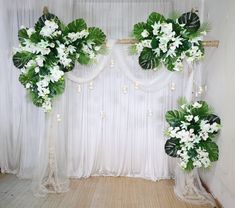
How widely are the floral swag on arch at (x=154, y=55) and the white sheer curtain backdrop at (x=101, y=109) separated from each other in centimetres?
55

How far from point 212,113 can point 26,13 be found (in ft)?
8.89

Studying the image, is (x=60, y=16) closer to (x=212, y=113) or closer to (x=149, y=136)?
(x=149, y=136)

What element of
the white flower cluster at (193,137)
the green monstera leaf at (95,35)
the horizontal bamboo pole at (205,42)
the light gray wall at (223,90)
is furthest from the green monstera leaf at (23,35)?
the light gray wall at (223,90)

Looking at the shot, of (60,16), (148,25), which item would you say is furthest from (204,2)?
(60,16)

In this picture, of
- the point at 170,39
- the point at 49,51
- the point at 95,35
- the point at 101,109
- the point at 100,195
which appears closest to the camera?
the point at 170,39

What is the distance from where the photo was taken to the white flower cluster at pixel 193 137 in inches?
112

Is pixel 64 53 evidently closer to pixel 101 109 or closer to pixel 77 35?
pixel 77 35

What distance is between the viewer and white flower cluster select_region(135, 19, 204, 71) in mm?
2761

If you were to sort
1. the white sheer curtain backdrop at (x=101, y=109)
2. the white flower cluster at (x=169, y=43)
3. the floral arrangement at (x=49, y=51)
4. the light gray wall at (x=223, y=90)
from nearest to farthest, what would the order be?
the light gray wall at (x=223, y=90), the white flower cluster at (x=169, y=43), the floral arrangement at (x=49, y=51), the white sheer curtain backdrop at (x=101, y=109)

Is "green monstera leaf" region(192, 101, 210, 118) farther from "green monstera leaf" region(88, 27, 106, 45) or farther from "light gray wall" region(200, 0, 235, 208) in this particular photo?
"green monstera leaf" region(88, 27, 106, 45)

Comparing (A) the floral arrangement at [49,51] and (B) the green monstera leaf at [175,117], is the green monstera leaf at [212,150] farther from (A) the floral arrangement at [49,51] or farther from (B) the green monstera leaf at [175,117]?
(A) the floral arrangement at [49,51]

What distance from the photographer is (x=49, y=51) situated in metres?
2.89

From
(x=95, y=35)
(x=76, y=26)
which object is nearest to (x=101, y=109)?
(x=95, y=35)

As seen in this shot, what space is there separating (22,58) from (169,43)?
1.64 meters
